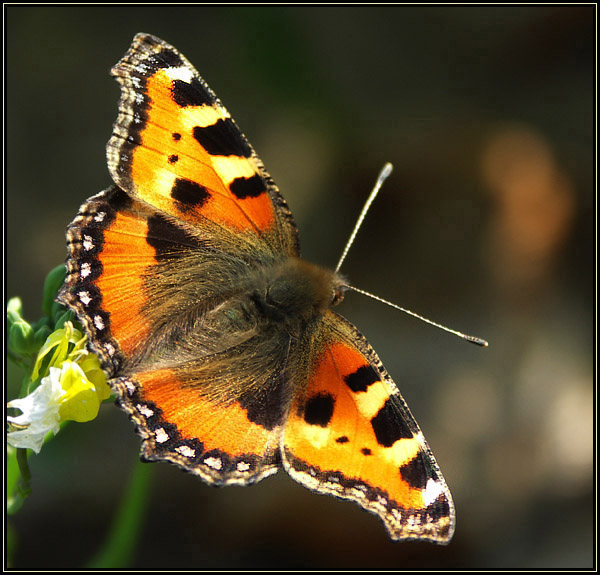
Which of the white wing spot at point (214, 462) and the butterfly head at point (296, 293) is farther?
the butterfly head at point (296, 293)

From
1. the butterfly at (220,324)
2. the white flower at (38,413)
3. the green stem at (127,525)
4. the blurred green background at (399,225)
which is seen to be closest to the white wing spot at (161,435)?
the butterfly at (220,324)

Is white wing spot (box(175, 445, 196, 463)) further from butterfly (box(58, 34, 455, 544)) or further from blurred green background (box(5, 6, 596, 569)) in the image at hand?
blurred green background (box(5, 6, 596, 569))

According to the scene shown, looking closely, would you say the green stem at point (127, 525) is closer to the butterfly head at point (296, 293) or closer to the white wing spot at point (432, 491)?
the butterfly head at point (296, 293)

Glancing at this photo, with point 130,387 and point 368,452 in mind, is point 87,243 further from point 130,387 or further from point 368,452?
point 368,452

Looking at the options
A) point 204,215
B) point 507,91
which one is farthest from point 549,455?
point 204,215

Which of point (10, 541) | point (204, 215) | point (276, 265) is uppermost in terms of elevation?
point (204, 215)

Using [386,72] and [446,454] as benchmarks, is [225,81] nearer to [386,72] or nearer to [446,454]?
[386,72]

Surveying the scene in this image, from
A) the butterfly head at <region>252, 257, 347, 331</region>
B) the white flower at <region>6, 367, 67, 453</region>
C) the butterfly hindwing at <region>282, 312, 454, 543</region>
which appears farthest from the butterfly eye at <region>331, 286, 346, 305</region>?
the white flower at <region>6, 367, 67, 453</region>
